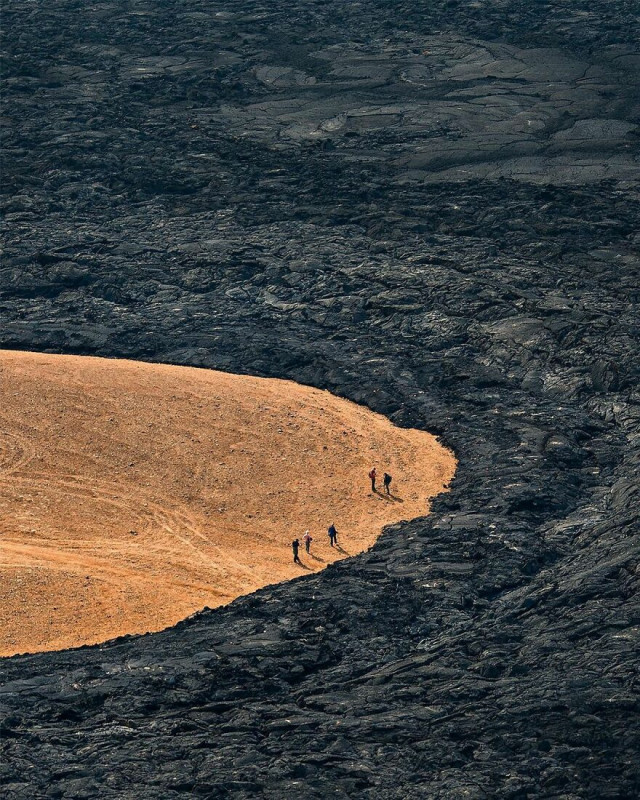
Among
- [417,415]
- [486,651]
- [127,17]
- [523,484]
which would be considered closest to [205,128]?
[127,17]

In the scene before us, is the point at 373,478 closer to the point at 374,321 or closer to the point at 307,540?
the point at 307,540

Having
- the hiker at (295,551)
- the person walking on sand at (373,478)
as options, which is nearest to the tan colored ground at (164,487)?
the person walking on sand at (373,478)

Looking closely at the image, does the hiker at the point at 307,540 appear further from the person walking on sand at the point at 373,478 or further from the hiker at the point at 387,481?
the hiker at the point at 387,481

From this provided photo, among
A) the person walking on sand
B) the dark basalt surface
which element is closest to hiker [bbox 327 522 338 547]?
the dark basalt surface

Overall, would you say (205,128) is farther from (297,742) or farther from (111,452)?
(297,742)

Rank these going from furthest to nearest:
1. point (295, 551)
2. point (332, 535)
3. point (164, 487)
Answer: point (164, 487)
point (332, 535)
point (295, 551)

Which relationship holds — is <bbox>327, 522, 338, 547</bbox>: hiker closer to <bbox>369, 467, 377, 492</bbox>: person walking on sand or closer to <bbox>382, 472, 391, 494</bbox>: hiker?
<bbox>369, 467, 377, 492</bbox>: person walking on sand

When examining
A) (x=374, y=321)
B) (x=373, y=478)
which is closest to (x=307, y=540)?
(x=373, y=478)
